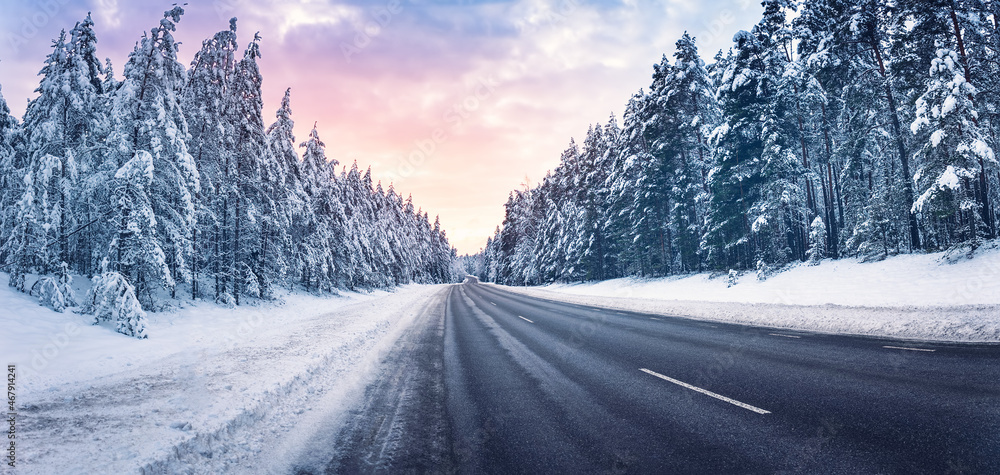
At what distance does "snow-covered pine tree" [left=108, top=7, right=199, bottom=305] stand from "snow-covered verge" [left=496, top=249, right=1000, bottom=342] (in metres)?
18.2

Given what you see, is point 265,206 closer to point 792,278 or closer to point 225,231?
point 225,231

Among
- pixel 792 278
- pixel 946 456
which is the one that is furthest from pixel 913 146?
pixel 946 456

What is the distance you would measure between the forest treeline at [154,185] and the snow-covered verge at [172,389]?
64.5 inches

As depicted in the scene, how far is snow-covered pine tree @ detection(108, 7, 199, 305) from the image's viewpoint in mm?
13039

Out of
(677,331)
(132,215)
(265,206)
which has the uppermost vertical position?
(265,206)

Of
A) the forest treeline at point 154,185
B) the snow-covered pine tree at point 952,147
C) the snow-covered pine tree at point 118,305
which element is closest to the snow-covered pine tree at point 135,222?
the forest treeline at point 154,185

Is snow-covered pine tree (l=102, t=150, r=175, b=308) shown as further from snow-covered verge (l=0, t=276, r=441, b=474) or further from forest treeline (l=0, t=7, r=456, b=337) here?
snow-covered verge (l=0, t=276, r=441, b=474)

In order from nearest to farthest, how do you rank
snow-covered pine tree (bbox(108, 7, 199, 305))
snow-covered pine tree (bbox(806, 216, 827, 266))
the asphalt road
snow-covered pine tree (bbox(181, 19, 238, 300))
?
the asphalt road
snow-covered pine tree (bbox(108, 7, 199, 305))
snow-covered pine tree (bbox(181, 19, 238, 300))
snow-covered pine tree (bbox(806, 216, 827, 266))

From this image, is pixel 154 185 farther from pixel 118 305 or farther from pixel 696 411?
pixel 696 411

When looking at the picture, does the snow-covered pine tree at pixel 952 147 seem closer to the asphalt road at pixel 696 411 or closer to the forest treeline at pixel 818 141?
the forest treeline at pixel 818 141

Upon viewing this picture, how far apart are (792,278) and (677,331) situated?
1238 cm

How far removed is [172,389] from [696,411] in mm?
7859

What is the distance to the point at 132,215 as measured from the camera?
1244 cm

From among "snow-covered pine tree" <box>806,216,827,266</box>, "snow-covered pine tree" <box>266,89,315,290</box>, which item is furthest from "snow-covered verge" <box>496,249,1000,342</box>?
"snow-covered pine tree" <box>266,89,315,290</box>
